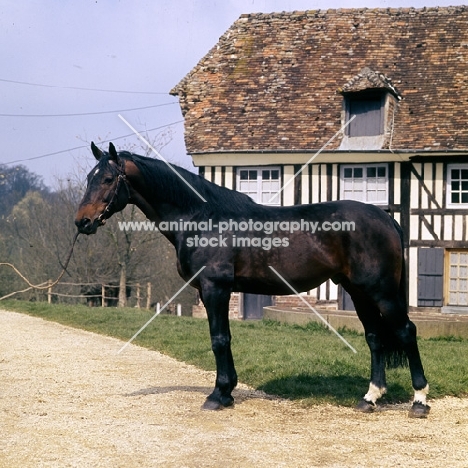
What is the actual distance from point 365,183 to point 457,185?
8.11 feet

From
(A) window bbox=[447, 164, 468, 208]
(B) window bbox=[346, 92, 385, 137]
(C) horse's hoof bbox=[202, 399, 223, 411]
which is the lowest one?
(C) horse's hoof bbox=[202, 399, 223, 411]

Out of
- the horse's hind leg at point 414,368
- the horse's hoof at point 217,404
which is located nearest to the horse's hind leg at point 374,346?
the horse's hind leg at point 414,368

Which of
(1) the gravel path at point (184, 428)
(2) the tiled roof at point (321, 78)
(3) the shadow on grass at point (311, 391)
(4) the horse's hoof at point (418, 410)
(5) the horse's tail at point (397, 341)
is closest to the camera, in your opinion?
(1) the gravel path at point (184, 428)

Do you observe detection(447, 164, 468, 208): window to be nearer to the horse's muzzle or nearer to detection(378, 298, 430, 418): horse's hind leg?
detection(378, 298, 430, 418): horse's hind leg

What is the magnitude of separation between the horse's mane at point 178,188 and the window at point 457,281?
13189mm

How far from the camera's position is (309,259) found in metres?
6.42

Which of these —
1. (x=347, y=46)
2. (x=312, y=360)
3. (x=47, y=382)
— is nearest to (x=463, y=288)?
(x=347, y=46)

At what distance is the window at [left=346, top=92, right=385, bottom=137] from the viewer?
737 inches

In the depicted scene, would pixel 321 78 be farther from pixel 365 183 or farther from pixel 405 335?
pixel 405 335

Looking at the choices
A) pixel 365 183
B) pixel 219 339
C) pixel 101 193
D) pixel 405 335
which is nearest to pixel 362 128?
pixel 365 183

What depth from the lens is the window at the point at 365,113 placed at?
18.7 meters

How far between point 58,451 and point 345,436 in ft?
7.37

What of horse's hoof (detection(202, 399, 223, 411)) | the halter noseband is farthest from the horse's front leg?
the halter noseband

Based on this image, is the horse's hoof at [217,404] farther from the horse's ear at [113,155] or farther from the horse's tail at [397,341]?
the horse's ear at [113,155]
